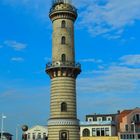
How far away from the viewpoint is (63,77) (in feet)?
219

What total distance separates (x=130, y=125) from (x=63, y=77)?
103 ft

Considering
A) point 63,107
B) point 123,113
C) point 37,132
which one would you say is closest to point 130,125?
point 123,113

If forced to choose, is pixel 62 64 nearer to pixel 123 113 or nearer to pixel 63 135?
pixel 63 135

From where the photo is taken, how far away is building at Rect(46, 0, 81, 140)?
215 ft

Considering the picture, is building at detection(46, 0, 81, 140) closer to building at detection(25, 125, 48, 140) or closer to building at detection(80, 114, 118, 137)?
building at detection(80, 114, 118, 137)

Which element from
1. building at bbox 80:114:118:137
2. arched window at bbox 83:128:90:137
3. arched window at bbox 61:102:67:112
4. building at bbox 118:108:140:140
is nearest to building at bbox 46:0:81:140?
arched window at bbox 61:102:67:112

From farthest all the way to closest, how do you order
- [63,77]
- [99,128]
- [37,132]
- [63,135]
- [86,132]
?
[37,132] → [86,132] → [99,128] → [63,77] → [63,135]

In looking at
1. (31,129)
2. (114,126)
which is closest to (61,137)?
(114,126)

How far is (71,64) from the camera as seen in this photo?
221ft

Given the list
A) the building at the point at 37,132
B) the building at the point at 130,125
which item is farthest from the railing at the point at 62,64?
the building at the point at 37,132

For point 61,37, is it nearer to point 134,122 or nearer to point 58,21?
point 58,21

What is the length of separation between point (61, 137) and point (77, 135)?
3.07 metres

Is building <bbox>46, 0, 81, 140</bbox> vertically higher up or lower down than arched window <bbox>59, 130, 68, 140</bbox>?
higher up

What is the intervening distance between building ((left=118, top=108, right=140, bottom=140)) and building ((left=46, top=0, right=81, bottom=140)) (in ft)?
81.3
